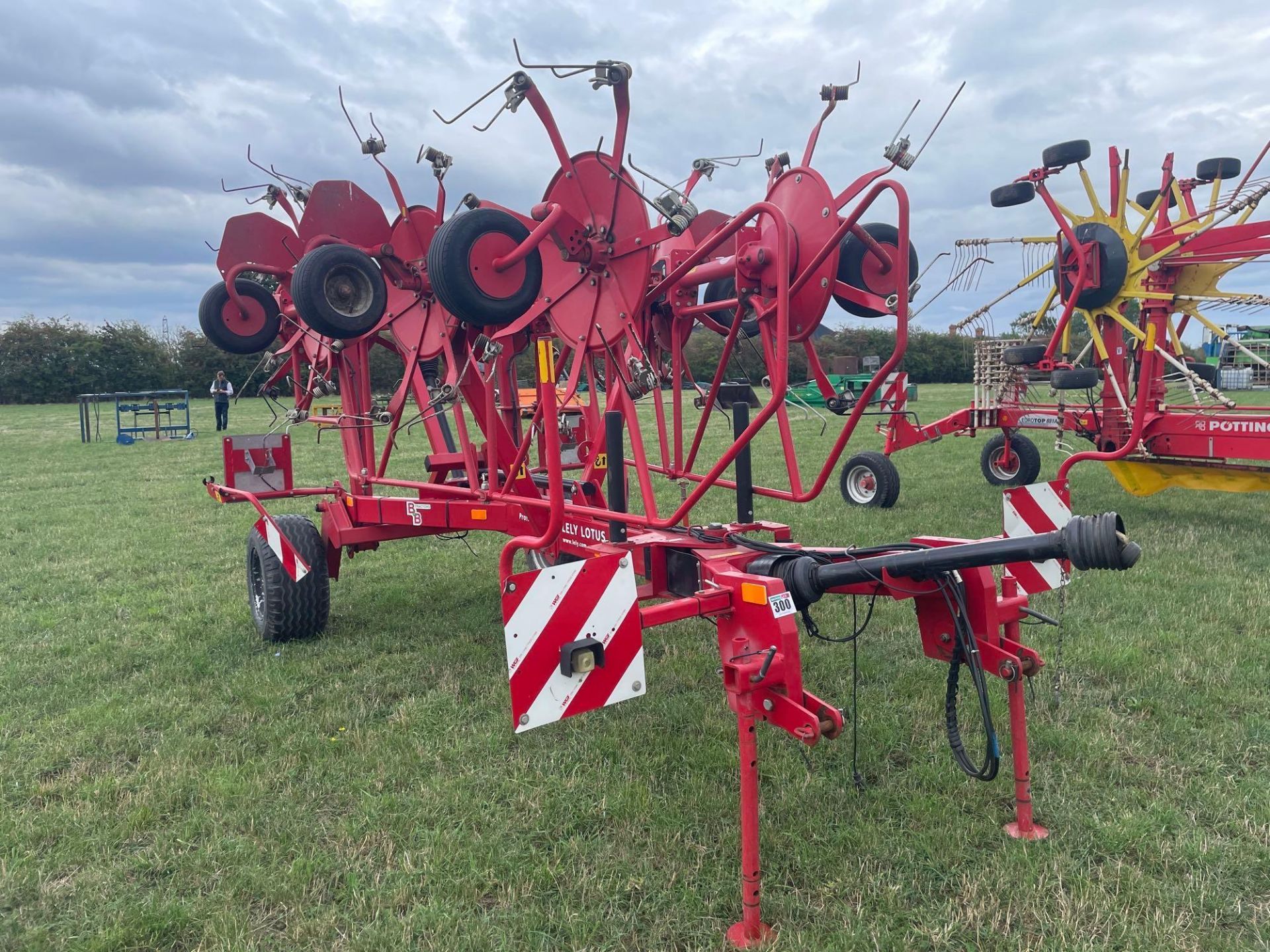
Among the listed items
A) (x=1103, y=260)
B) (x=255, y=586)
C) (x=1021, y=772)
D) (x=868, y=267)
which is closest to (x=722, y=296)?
(x=868, y=267)

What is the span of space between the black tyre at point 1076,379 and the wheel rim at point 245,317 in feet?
22.3

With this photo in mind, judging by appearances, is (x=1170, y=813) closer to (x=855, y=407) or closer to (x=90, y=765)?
(x=855, y=407)

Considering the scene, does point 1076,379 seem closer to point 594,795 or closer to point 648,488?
point 648,488

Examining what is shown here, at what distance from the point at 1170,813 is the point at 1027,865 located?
0.71 m

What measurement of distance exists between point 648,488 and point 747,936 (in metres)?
2.01

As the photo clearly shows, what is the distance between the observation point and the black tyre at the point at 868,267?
A: 3.53 m

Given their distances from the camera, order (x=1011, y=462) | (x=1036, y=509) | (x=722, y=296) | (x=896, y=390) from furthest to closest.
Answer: (x=1011, y=462) < (x=722, y=296) < (x=896, y=390) < (x=1036, y=509)

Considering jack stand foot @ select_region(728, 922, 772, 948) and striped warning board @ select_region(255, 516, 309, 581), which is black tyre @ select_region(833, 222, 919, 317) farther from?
striped warning board @ select_region(255, 516, 309, 581)

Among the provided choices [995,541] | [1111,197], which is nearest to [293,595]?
[995,541]

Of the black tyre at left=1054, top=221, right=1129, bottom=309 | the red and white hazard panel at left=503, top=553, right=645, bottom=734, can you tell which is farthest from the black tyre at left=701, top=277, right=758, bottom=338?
the black tyre at left=1054, top=221, right=1129, bottom=309

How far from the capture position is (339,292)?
4.71 meters

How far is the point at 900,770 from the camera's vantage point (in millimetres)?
3445

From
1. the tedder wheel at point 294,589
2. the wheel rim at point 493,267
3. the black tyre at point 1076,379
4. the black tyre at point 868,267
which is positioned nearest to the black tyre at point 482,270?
the wheel rim at point 493,267

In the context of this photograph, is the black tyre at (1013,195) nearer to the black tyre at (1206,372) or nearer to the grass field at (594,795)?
the grass field at (594,795)
